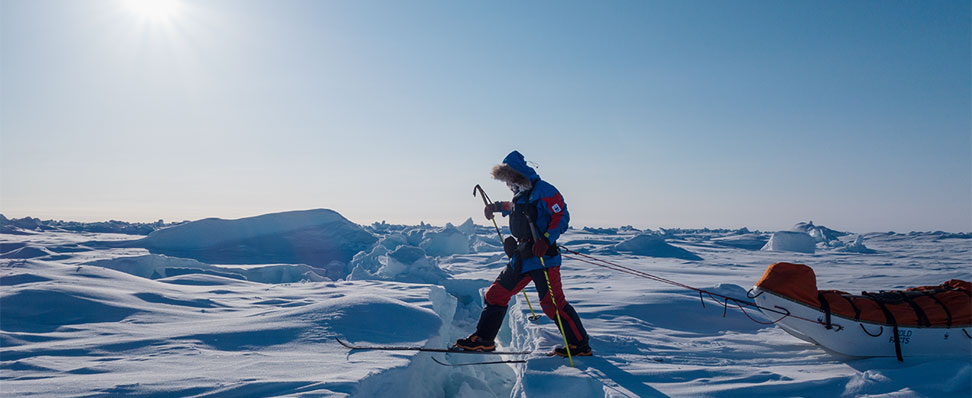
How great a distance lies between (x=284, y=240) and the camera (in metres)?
19.9

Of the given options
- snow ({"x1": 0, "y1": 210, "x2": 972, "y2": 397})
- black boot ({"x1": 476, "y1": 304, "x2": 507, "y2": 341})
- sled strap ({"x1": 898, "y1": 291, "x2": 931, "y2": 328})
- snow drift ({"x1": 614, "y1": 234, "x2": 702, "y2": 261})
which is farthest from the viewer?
snow drift ({"x1": 614, "y1": 234, "x2": 702, "y2": 261})

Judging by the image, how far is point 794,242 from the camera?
765 inches

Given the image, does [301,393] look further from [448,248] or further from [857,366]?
[448,248]

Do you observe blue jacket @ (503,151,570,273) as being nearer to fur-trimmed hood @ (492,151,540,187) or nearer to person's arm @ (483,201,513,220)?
fur-trimmed hood @ (492,151,540,187)

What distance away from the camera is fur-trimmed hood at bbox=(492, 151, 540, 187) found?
2.95 m

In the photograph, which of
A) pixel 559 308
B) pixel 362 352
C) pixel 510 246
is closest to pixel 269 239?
pixel 362 352

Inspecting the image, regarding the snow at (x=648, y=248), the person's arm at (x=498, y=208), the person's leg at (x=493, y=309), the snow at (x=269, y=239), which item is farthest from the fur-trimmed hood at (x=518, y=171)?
the snow at (x=269, y=239)

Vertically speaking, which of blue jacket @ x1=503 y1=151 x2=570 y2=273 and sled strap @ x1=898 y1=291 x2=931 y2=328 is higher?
blue jacket @ x1=503 y1=151 x2=570 y2=273

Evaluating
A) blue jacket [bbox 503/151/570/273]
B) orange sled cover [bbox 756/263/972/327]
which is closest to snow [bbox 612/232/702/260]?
orange sled cover [bbox 756/263/972/327]

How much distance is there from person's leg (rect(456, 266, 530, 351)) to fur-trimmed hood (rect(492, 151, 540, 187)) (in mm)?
567

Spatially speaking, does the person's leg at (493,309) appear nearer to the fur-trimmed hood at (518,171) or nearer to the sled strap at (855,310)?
the fur-trimmed hood at (518,171)

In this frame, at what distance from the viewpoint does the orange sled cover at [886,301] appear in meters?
2.62

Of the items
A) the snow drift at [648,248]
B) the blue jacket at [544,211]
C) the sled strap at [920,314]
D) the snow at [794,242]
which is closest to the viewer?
the sled strap at [920,314]

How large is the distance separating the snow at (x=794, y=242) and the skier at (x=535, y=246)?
67.5 ft
